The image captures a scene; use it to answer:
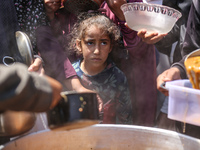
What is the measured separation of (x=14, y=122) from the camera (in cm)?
102

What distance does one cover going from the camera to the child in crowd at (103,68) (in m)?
1.82

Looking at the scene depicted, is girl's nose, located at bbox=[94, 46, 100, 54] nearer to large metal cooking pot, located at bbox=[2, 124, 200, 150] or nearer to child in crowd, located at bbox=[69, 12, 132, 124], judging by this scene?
child in crowd, located at bbox=[69, 12, 132, 124]

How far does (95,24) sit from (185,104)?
3.42 feet

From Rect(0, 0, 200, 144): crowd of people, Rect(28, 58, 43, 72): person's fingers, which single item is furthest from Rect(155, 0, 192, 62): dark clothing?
Rect(28, 58, 43, 72): person's fingers

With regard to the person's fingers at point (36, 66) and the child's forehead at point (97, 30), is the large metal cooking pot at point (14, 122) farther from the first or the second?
the child's forehead at point (97, 30)

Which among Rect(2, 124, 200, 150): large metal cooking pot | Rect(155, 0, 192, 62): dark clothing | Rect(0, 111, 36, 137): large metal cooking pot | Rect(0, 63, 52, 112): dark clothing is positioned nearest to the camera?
Rect(0, 63, 52, 112): dark clothing

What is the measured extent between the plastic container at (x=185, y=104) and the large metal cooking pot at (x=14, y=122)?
606mm

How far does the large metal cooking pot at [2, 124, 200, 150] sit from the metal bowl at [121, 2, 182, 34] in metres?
0.61

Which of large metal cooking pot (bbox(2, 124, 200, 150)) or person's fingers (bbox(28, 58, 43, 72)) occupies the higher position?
person's fingers (bbox(28, 58, 43, 72))

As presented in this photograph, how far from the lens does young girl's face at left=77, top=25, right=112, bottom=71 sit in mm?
1815

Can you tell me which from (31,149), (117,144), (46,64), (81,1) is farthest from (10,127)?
(81,1)

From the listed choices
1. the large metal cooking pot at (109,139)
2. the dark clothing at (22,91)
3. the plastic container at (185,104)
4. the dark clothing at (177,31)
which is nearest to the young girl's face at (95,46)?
the dark clothing at (177,31)

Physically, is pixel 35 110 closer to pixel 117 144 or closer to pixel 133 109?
pixel 117 144

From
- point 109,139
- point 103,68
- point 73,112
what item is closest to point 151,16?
point 103,68
